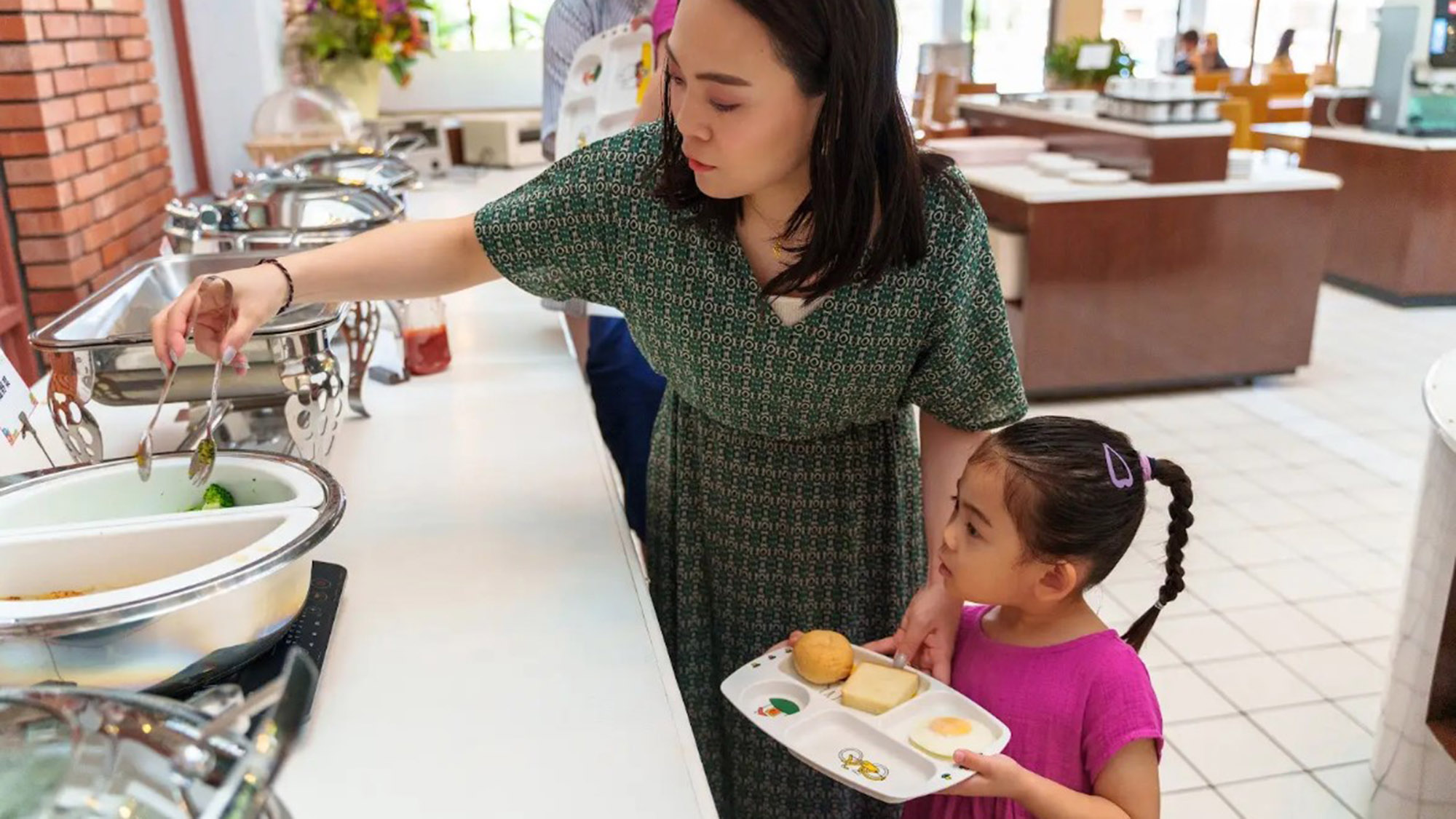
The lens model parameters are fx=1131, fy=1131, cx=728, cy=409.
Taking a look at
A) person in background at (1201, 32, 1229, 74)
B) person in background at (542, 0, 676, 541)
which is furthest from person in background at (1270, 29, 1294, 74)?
person in background at (542, 0, 676, 541)

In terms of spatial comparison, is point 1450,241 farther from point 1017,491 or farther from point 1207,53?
point 1017,491

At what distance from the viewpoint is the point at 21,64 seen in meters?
2.08

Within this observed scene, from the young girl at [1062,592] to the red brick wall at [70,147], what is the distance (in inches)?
74.9

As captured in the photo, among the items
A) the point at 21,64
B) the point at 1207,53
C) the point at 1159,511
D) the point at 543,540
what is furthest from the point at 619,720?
the point at 1207,53

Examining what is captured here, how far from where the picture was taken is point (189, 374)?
1.32 metres

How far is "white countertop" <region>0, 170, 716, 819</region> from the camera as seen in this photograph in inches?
34.7

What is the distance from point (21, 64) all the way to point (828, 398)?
1.78 meters

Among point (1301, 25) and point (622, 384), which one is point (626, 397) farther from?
point (1301, 25)

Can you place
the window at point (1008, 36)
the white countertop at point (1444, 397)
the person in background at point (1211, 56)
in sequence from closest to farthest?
1. the white countertop at point (1444, 397)
2. the person in background at point (1211, 56)
3. the window at point (1008, 36)

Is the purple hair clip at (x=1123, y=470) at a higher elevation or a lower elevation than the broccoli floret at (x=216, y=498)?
higher

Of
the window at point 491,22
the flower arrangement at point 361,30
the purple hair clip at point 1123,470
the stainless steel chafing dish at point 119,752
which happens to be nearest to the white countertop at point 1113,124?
the flower arrangement at point 361,30

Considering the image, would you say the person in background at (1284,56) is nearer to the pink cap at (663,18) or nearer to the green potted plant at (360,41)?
the green potted plant at (360,41)

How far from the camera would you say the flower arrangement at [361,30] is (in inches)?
157

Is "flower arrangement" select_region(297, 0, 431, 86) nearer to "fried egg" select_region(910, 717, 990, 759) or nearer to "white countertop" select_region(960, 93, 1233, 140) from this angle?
"white countertop" select_region(960, 93, 1233, 140)
